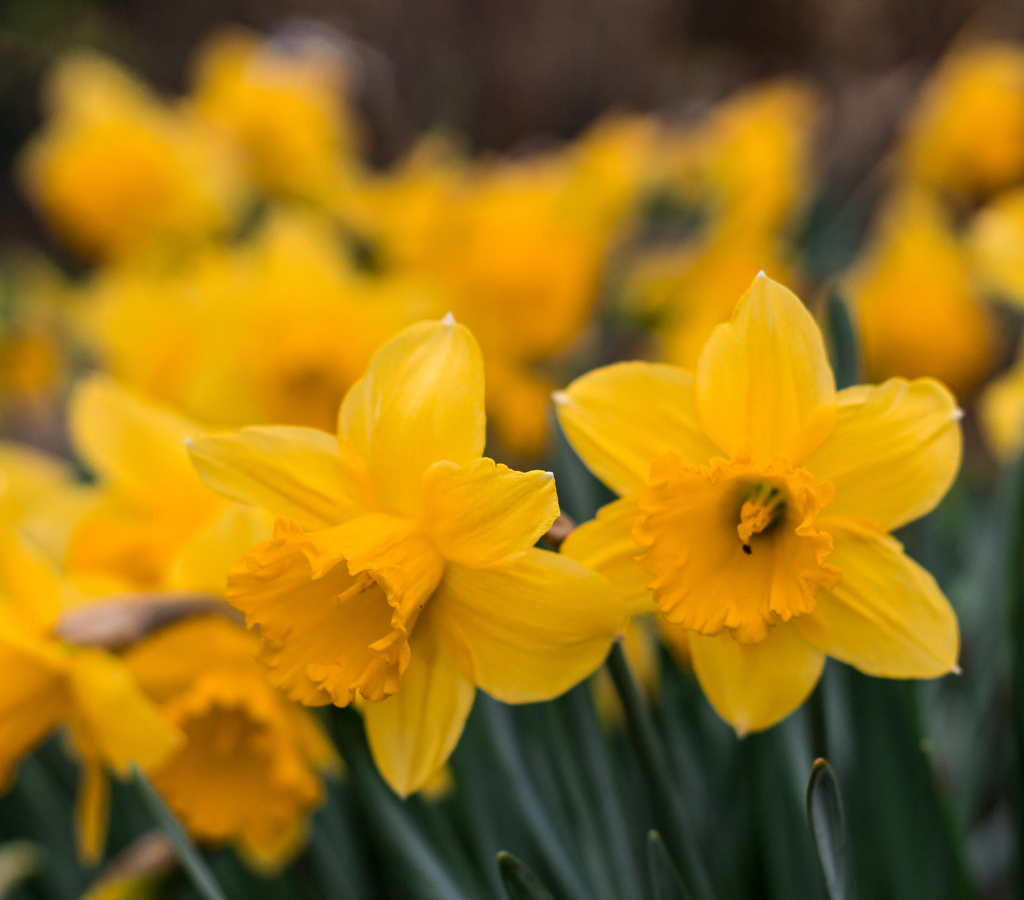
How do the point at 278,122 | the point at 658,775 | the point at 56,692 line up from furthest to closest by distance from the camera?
1. the point at 278,122
2. the point at 56,692
3. the point at 658,775

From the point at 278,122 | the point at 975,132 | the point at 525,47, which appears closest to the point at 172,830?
the point at 278,122

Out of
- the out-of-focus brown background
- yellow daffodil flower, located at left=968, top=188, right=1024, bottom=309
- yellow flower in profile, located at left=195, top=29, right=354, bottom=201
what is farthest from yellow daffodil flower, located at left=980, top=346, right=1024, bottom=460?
the out-of-focus brown background

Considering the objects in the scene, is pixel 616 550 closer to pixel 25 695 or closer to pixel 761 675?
pixel 761 675

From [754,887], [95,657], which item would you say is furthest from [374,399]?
[754,887]

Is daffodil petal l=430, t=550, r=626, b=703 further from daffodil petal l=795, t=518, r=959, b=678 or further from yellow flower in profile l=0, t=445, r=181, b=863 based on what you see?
yellow flower in profile l=0, t=445, r=181, b=863

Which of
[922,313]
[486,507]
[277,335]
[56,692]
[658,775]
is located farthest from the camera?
[922,313]

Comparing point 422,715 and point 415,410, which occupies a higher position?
point 415,410

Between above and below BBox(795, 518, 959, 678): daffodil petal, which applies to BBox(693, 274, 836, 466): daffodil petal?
above
